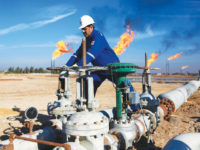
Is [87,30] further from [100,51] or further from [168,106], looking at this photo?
[168,106]

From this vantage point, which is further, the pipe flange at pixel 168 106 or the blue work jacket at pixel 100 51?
the pipe flange at pixel 168 106

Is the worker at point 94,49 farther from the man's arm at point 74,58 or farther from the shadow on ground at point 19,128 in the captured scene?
the shadow on ground at point 19,128

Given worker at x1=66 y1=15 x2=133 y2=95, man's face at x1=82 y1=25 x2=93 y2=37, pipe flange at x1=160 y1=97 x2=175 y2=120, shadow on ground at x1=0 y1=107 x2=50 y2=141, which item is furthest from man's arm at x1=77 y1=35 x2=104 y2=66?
→ pipe flange at x1=160 y1=97 x2=175 y2=120

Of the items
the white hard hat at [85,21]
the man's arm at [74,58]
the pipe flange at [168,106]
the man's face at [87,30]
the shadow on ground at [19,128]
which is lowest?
the shadow on ground at [19,128]

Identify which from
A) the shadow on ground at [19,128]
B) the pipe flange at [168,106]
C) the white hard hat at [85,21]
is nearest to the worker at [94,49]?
the white hard hat at [85,21]

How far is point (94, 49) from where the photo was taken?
3.49 m

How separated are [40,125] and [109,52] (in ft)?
8.77

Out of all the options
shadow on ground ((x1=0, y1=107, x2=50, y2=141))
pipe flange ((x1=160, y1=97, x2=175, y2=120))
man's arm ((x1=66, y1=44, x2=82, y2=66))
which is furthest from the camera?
pipe flange ((x1=160, y1=97, x2=175, y2=120))

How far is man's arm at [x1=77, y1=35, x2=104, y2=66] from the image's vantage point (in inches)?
134

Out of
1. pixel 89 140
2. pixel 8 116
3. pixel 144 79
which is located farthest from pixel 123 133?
pixel 8 116

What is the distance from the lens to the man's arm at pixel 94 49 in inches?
134

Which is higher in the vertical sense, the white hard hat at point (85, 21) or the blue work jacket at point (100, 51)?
the white hard hat at point (85, 21)

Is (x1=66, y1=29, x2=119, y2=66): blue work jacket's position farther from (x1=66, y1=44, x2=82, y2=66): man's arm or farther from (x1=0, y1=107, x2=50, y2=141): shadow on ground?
(x1=0, y1=107, x2=50, y2=141): shadow on ground

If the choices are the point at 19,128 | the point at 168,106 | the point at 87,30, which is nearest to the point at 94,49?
the point at 87,30
